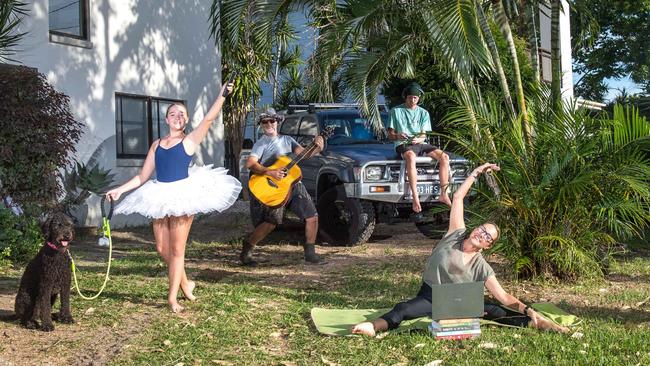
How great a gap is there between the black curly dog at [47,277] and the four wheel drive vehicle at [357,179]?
17.0ft

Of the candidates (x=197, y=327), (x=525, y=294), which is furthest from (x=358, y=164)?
(x=197, y=327)

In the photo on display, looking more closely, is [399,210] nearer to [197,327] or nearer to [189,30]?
[197,327]

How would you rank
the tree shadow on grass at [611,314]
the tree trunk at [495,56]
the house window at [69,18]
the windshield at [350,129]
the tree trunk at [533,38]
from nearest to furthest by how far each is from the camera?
the tree shadow on grass at [611,314]
the tree trunk at [495,56]
the tree trunk at [533,38]
the windshield at [350,129]
the house window at [69,18]

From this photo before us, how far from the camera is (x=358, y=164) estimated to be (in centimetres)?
1098

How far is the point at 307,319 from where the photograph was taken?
21.7ft

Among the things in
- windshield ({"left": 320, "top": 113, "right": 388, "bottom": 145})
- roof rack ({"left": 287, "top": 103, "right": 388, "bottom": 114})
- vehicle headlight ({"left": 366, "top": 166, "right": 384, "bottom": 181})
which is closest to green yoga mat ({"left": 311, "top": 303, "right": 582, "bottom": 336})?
vehicle headlight ({"left": 366, "top": 166, "right": 384, "bottom": 181})

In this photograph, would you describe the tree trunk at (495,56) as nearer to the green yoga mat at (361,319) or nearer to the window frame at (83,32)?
the green yoga mat at (361,319)

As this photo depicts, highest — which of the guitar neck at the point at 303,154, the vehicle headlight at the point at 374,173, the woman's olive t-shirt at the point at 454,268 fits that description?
the guitar neck at the point at 303,154

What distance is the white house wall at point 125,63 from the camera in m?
14.2

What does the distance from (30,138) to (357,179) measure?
3.95 meters

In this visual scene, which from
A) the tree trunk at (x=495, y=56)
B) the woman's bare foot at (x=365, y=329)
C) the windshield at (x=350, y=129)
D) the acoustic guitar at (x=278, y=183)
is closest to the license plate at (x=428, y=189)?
the windshield at (x=350, y=129)

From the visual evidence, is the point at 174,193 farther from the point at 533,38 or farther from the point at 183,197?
the point at 533,38

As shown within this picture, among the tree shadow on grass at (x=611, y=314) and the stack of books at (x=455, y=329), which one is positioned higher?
the stack of books at (x=455, y=329)

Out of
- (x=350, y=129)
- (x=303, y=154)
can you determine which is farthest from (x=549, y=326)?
(x=350, y=129)
